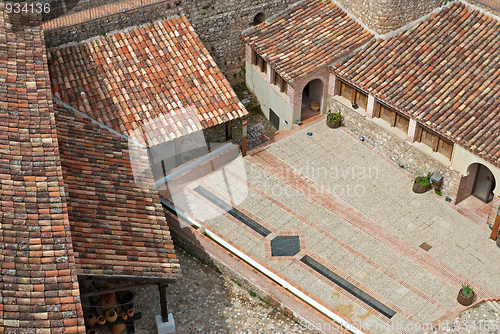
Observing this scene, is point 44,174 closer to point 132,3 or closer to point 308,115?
point 132,3

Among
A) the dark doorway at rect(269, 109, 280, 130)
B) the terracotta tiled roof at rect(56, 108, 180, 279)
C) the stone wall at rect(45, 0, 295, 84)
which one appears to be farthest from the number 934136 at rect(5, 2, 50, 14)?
the dark doorway at rect(269, 109, 280, 130)

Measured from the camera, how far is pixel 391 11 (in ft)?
95.6

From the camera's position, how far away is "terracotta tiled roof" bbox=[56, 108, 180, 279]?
21.3 metres

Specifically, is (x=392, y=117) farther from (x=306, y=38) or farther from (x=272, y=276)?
(x=272, y=276)

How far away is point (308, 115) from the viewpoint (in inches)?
1261

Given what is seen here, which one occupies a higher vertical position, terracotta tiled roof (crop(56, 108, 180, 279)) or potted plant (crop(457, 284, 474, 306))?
terracotta tiled roof (crop(56, 108, 180, 279))

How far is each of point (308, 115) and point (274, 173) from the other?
445 centimetres

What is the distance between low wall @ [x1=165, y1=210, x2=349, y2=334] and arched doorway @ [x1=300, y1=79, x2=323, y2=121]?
28.5 ft

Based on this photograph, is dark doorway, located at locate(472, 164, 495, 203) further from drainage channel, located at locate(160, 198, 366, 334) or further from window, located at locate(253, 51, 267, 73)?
window, located at locate(253, 51, 267, 73)

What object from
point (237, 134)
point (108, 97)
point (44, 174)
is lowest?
point (237, 134)

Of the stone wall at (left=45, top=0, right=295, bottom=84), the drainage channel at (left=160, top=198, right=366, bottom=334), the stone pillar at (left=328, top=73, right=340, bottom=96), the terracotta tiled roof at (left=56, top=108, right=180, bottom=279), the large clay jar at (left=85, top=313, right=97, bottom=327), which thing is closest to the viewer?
the terracotta tiled roof at (left=56, top=108, right=180, bottom=279)

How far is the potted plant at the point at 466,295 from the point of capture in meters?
23.4

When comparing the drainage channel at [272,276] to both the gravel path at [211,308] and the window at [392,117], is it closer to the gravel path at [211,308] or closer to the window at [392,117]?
the gravel path at [211,308]

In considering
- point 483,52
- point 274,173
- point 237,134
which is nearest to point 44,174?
point 274,173
